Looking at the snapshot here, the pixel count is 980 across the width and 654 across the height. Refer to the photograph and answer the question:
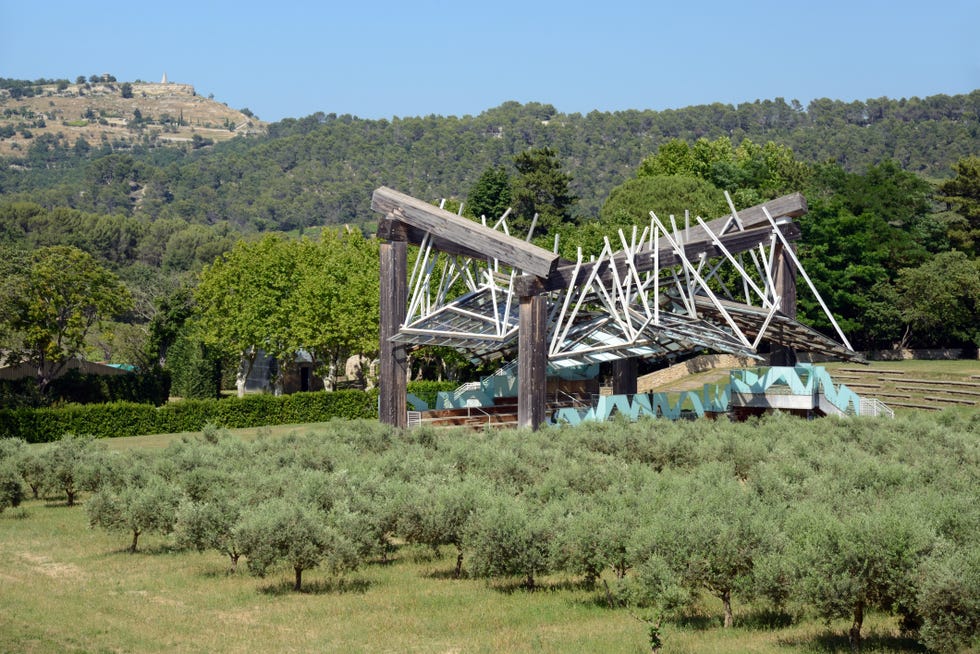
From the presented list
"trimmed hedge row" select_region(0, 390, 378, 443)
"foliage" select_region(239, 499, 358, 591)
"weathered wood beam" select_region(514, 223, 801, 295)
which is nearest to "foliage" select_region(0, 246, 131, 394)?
"trimmed hedge row" select_region(0, 390, 378, 443)

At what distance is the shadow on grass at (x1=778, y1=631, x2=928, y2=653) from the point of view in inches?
632

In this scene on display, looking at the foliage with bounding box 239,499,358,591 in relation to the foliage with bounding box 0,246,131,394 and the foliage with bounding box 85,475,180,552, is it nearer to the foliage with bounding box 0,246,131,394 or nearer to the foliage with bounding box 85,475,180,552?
the foliage with bounding box 85,475,180,552

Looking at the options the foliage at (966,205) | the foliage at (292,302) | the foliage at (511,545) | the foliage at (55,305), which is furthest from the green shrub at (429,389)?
the foliage at (511,545)

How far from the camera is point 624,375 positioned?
160ft

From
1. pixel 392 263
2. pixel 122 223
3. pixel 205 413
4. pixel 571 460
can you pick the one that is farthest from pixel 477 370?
pixel 122 223

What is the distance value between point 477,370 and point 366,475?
40.9 metres

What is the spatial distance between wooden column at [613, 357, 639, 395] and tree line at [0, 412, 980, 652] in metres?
10.7

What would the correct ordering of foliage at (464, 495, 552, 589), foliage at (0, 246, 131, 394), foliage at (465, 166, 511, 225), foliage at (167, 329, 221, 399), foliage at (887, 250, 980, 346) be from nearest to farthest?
foliage at (464, 495, 552, 589), foliage at (0, 246, 131, 394), foliage at (887, 250, 980, 346), foliage at (167, 329, 221, 399), foliage at (465, 166, 511, 225)

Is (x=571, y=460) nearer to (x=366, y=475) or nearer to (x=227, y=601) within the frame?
(x=366, y=475)

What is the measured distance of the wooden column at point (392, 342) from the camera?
137 feet

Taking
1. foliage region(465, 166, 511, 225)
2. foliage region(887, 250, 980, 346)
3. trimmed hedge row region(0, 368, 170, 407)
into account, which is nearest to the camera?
trimmed hedge row region(0, 368, 170, 407)

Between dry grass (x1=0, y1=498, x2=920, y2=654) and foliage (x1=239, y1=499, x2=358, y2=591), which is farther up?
foliage (x1=239, y1=499, x2=358, y2=591)

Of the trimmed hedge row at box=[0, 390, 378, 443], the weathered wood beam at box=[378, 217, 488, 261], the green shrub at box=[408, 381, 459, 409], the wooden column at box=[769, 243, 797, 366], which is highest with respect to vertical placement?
the weathered wood beam at box=[378, 217, 488, 261]

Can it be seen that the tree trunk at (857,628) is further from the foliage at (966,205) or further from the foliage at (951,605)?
the foliage at (966,205)
